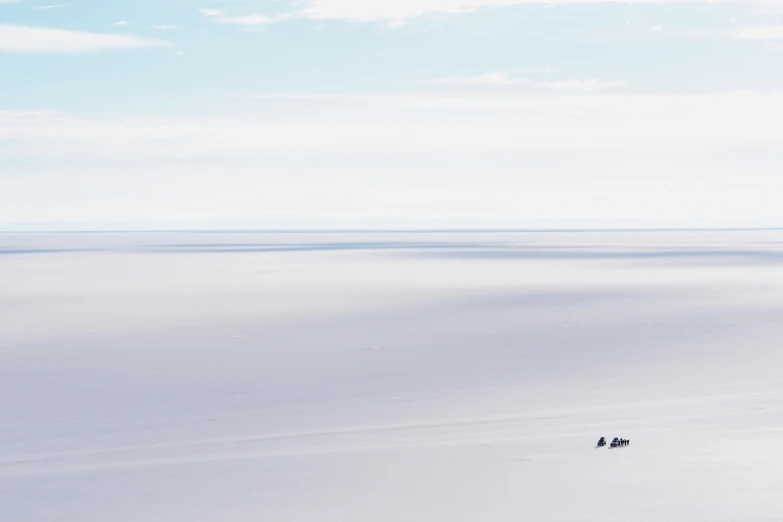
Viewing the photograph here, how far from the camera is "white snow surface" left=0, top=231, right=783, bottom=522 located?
354 inches

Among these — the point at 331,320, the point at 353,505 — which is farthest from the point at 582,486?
the point at 331,320

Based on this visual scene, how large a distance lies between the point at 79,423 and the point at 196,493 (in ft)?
13.3

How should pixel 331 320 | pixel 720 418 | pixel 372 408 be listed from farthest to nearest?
1. pixel 331 320
2. pixel 372 408
3. pixel 720 418

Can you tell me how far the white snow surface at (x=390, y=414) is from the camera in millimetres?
8984

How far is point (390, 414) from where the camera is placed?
13109 mm

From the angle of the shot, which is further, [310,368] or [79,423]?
[310,368]

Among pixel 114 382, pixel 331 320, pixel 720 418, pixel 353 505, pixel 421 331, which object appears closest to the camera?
pixel 353 505

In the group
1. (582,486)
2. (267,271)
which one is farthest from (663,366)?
(267,271)

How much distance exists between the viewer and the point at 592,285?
131 ft

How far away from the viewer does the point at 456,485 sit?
944 cm

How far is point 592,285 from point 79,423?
1190 inches

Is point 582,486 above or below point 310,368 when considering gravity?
above

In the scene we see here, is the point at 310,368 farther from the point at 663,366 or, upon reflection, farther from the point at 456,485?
the point at 456,485

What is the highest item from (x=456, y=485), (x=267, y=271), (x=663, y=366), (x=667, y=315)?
(x=456, y=485)
